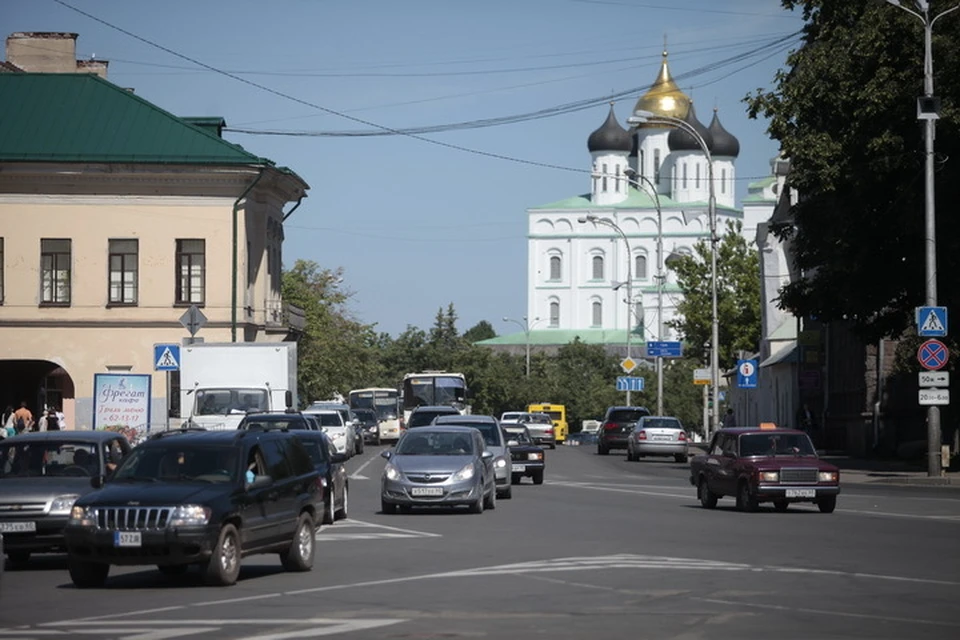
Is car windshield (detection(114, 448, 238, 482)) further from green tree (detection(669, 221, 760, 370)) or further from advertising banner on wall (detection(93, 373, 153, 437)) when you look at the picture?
green tree (detection(669, 221, 760, 370))

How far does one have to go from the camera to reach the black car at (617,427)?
6438 centimetres

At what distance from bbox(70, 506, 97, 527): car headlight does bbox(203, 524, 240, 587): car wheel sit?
117cm

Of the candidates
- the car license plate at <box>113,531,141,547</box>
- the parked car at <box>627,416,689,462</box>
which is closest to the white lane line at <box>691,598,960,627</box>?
the car license plate at <box>113,531,141,547</box>

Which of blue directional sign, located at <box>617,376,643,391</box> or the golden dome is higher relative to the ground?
the golden dome

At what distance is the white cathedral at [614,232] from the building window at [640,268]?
0.11 metres

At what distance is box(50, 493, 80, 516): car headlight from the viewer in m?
18.5

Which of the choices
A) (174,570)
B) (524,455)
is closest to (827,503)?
(524,455)

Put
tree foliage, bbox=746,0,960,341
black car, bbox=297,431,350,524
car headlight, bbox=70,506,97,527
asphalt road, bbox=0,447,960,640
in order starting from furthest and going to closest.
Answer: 1. tree foliage, bbox=746,0,960,341
2. black car, bbox=297,431,350,524
3. car headlight, bbox=70,506,97,527
4. asphalt road, bbox=0,447,960,640

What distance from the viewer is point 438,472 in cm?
2767

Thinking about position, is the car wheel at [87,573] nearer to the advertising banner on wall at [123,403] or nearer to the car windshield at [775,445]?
the car windshield at [775,445]

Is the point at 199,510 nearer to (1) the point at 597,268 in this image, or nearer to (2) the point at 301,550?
(2) the point at 301,550

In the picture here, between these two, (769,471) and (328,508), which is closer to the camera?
(328,508)

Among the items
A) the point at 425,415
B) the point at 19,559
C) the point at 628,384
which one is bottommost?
the point at 19,559

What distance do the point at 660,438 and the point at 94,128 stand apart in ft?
78.1
